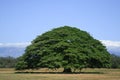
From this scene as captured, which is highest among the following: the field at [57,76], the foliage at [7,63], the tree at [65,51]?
the foliage at [7,63]

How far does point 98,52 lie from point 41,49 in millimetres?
9570

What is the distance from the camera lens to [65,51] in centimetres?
5922

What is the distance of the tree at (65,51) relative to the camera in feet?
193

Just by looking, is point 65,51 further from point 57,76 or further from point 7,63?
point 7,63

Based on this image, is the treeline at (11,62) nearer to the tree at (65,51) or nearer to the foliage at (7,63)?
the foliage at (7,63)

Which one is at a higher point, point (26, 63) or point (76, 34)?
point (76, 34)

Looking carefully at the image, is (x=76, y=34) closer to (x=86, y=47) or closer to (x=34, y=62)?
(x=86, y=47)

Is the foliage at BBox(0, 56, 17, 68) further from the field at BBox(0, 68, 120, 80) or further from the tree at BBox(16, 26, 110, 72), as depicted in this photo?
the field at BBox(0, 68, 120, 80)

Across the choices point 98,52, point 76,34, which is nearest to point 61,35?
point 76,34

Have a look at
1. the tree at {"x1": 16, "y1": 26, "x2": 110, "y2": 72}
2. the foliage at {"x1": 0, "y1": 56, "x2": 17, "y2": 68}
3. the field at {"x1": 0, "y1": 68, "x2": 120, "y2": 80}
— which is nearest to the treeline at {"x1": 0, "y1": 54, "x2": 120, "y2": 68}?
the foliage at {"x1": 0, "y1": 56, "x2": 17, "y2": 68}

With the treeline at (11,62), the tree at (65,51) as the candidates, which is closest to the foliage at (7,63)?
the treeline at (11,62)

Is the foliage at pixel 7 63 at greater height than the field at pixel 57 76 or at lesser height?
greater

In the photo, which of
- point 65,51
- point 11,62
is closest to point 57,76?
point 65,51

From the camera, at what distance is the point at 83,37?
64.1m
